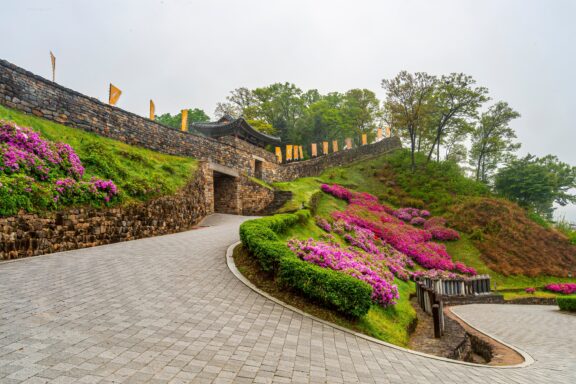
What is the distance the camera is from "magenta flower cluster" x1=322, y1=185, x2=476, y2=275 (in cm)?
1683

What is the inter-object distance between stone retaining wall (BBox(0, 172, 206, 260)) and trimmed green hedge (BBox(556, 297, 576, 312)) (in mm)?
18738

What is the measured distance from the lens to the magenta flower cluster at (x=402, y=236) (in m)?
16.8

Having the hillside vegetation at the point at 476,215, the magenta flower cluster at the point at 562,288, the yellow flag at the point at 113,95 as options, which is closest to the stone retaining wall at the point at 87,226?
the hillside vegetation at the point at 476,215

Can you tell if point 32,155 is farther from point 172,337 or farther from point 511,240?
point 511,240

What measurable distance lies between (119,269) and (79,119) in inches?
398

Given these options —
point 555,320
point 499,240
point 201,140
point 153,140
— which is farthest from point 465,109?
point 153,140

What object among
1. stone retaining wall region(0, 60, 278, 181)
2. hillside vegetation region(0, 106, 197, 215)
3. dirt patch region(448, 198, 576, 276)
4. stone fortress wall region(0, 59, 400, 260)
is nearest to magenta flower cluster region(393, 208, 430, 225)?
dirt patch region(448, 198, 576, 276)

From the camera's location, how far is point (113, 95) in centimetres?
1608

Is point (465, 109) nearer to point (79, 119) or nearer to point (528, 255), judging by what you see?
point (528, 255)

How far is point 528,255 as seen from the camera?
63.0 ft

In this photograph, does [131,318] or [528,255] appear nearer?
[131,318]

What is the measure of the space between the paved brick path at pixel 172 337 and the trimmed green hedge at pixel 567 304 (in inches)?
248

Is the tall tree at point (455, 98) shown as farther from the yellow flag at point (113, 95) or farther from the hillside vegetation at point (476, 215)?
the yellow flag at point (113, 95)

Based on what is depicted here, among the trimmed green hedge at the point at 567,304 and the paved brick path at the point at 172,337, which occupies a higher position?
the paved brick path at the point at 172,337
